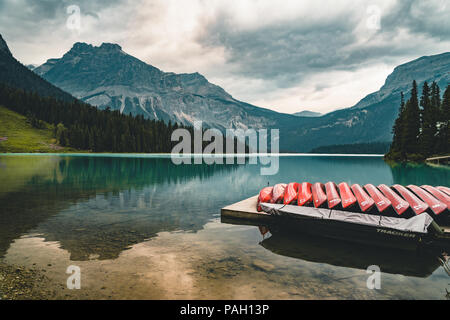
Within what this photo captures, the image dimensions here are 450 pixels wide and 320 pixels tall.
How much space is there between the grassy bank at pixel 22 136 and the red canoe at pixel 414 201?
160 m

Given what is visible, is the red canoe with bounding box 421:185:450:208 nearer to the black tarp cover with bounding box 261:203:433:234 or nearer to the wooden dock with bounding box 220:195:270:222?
the black tarp cover with bounding box 261:203:433:234

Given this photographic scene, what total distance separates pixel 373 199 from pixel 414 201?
6.42 feet

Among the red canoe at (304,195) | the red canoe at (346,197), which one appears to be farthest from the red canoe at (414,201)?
the red canoe at (304,195)

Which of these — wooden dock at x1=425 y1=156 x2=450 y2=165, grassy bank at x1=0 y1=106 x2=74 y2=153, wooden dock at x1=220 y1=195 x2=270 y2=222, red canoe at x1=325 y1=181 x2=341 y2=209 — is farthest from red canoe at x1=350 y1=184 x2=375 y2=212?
grassy bank at x1=0 y1=106 x2=74 y2=153

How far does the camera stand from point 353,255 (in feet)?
39.3

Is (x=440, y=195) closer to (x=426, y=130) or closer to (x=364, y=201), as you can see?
(x=364, y=201)

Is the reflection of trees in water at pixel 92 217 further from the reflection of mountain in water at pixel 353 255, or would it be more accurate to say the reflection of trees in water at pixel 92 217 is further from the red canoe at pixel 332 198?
the red canoe at pixel 332 198

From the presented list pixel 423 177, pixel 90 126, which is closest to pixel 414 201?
pixel 423 177

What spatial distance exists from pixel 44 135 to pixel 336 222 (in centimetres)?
18293

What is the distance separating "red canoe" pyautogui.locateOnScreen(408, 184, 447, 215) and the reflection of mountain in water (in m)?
2.91

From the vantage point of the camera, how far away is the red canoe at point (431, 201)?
1388 cm
